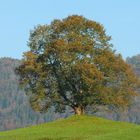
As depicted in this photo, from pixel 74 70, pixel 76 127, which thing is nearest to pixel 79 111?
pixel 74 70

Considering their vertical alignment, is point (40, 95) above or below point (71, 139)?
above

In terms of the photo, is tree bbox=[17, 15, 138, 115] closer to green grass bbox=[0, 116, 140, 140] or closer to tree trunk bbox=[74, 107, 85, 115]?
tree trunk bbox=[74, 107, 85, 115]

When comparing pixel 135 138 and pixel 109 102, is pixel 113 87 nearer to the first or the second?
pixel 109 102

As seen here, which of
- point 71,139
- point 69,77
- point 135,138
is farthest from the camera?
point 69,77

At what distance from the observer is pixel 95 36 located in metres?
81.5

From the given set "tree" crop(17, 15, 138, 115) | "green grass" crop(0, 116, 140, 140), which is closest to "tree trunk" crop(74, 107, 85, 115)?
"tree" crop(17, 15, 138, 115)

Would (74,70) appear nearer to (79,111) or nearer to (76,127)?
(79,111)

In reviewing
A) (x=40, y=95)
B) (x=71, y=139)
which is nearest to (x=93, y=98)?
(x=40, y=95)

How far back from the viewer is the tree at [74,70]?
251 ft

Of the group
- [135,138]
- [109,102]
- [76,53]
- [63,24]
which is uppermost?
[63,24]

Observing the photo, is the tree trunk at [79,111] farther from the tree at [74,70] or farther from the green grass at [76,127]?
the green grass at [76,127]

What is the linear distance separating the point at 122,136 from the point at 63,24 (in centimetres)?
4120

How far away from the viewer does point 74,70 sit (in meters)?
75.2

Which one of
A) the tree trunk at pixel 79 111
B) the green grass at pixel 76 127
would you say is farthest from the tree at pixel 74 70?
the green grass at pixel 76 127
